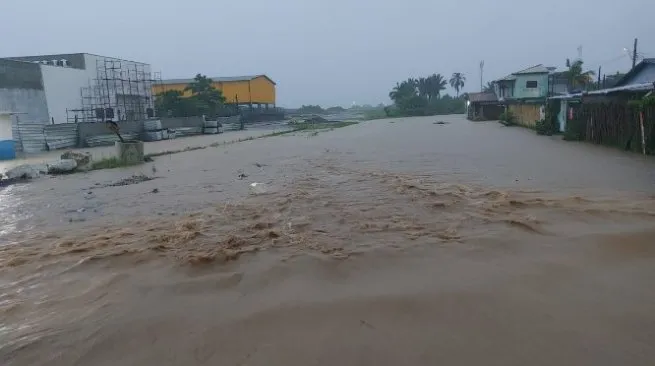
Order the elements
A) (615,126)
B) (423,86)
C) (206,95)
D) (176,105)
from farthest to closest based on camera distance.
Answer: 1. (423,86)
2. (206,95)
3. (176,105)
4. (615,126)

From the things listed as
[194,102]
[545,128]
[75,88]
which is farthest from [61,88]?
[545,128]

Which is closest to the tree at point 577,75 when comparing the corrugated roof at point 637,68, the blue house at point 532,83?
A: the blue house at point 532,83

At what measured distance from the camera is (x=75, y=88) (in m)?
36.3

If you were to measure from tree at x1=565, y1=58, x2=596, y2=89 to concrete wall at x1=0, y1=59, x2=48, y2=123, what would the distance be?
47.1 m

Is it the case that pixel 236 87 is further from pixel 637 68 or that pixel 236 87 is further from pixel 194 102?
pixel 637 68

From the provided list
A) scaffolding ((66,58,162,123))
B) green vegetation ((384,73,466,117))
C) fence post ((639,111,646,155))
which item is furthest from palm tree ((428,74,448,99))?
fence post ((639,111,646,155))

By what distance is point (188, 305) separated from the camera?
405 centimetres

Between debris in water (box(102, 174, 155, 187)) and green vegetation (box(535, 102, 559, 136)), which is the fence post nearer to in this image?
green vegetation (box(535, 102, 559, 136))

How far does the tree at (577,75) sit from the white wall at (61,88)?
45967 millimetres

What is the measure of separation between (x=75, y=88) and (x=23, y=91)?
21.0 feet

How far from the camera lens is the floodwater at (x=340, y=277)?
10.7ft

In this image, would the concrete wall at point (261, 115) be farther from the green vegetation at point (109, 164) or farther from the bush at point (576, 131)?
the bush at point (576, 131)

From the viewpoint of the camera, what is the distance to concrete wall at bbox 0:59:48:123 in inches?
1125

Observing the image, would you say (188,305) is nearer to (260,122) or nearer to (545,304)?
(545,304)
